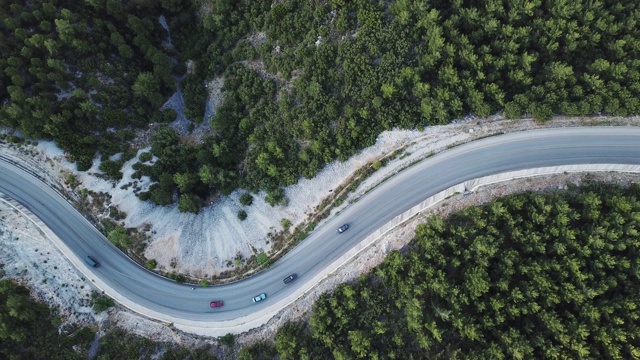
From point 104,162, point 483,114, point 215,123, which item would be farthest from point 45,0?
point 483,114

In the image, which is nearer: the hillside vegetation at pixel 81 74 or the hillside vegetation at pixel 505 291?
the hillside vegetation at pixel 505 291

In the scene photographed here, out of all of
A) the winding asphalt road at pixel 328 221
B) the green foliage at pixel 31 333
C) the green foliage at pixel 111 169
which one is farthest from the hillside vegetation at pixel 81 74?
the green foliage at pixel 31 333

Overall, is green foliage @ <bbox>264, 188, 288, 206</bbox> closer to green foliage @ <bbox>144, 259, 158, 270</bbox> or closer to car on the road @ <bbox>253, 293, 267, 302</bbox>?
car on the road @ <bbox>253, 293, 267, 302</bbox>

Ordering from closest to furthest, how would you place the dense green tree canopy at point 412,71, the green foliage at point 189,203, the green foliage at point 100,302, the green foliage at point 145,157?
the dense green tree canopy at point 412,71, the green foliage at point 100,302, the green foliage at point 189,203, the green foliage at point 145,157

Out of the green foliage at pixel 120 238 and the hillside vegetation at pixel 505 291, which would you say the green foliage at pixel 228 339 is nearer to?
the hillside vegetation at pixel 505 291

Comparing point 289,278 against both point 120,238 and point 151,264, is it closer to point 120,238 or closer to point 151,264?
point 151,264

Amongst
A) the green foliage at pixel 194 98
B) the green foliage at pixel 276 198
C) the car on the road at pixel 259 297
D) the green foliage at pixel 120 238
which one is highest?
the green foliage at pixel 194 98
